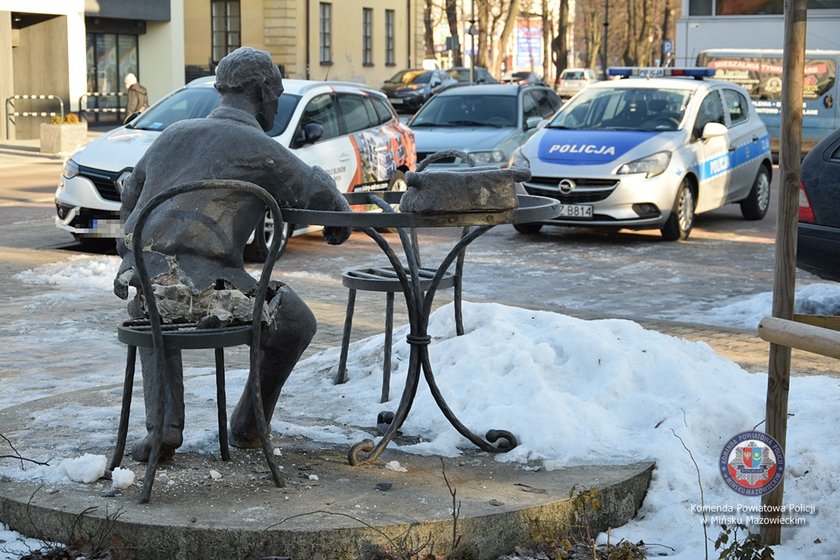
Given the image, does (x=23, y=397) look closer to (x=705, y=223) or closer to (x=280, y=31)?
Answer: (x=705, y=223)

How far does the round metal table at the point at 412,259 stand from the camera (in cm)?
447

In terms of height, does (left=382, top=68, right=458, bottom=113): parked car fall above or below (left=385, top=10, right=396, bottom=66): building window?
below

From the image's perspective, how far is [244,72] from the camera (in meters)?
4.73

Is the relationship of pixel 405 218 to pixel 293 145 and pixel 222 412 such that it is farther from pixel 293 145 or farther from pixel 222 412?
pixel 293 145

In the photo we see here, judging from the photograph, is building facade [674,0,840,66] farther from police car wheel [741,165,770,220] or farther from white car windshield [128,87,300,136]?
white car windshield [128,87,300,136]

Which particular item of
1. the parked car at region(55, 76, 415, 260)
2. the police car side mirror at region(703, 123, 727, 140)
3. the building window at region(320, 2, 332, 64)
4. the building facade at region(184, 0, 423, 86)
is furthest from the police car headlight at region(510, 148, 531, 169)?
the building window at region(320, 2, 332, 64)

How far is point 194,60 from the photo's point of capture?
49500mm

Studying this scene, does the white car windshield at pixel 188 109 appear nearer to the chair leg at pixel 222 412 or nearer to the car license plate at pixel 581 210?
the car license plate at pixel 581 210

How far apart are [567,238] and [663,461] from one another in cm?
922

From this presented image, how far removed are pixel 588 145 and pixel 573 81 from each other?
163ft

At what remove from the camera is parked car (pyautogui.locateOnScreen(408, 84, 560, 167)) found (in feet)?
52.0

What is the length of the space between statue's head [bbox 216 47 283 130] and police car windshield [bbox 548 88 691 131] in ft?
31.6

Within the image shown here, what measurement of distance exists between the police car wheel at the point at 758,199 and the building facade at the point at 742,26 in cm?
1344

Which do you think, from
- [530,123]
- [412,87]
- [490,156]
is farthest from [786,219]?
[412,87]
